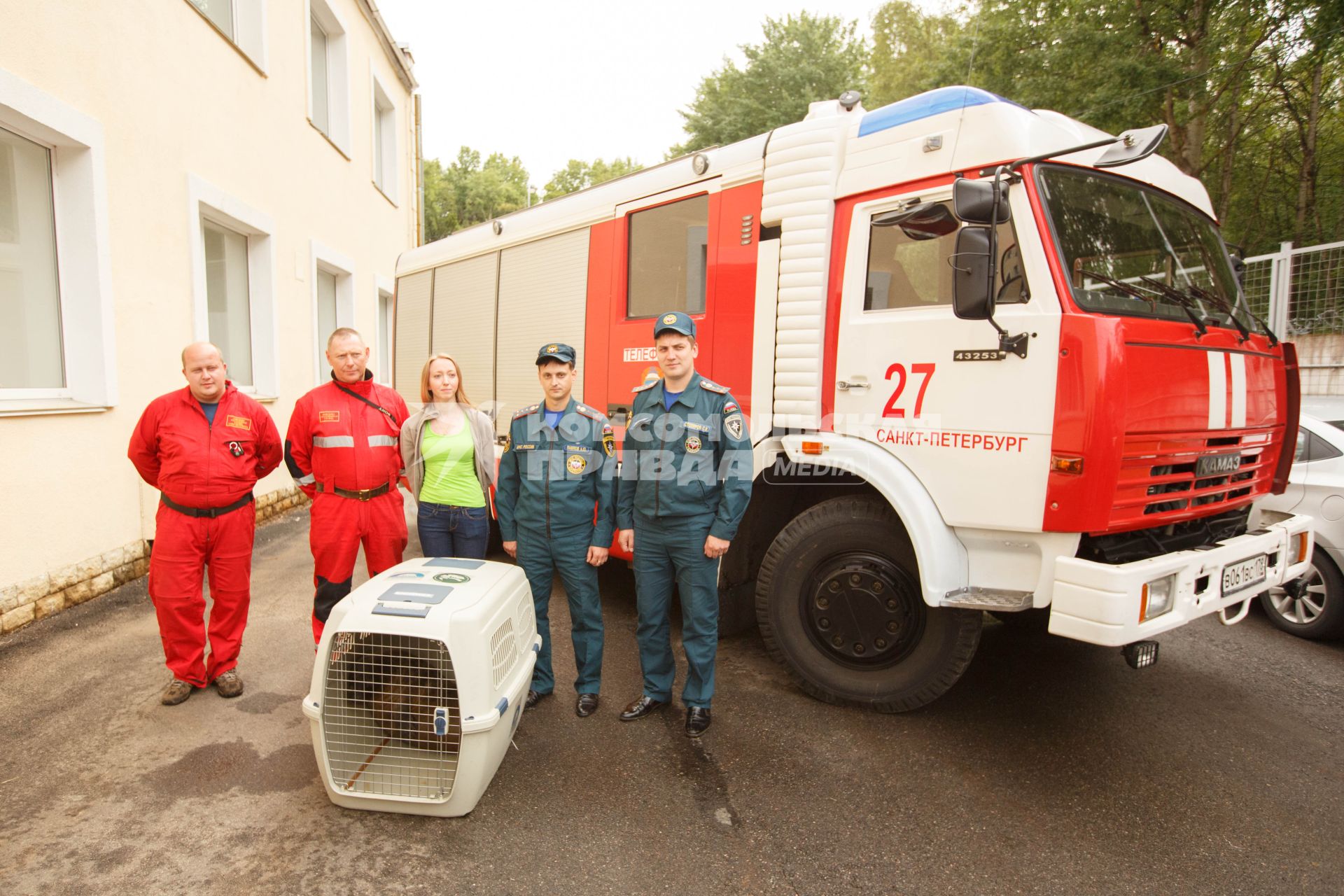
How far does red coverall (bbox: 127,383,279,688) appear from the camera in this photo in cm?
358

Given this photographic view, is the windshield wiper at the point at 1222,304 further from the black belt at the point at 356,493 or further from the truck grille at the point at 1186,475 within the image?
the black belt at the point at 356,493

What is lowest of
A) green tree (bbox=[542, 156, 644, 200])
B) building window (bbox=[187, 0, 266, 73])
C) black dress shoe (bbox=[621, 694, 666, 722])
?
black dress shoe (bbox=[621, 694, 666, 722])

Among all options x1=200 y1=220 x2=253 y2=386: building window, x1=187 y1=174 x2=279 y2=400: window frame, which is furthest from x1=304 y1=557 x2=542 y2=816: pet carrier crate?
x1=187 y1=174 x2=279 y2=400: window frame

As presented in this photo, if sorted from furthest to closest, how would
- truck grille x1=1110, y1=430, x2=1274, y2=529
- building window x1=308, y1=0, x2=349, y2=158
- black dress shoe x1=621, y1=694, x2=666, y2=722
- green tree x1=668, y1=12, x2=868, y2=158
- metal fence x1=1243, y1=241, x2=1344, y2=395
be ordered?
green tree x1=668, y1=12, x2=868, y2=158 → building window x1=308, y1=0, x2=349, y2=158 → metal fence x1=1243, y1=241, x2=1344, y2=395 → black dress shoe x1=621, y1=694, x2=666, y2=722 → truck grille x1=1110, y1=430, x2=1274, y2=529

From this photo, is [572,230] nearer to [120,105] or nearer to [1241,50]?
[120,105]

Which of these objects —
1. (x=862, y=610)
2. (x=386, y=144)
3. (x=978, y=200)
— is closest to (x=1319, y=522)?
(x=862, y=610)

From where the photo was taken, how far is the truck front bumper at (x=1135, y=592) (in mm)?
2754

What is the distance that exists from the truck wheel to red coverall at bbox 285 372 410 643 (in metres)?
1.96

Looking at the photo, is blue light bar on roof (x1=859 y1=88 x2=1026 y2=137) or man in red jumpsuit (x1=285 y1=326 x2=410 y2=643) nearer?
blue light bar on roof (x1=859 y1=88 x2=1026 y2=137)

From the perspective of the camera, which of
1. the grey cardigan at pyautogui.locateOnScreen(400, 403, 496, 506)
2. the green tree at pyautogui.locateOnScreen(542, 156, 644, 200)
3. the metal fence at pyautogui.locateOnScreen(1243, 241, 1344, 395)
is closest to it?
the grey cardigan at pyautogui.locateOnScreen(400, 403, 496, 506)

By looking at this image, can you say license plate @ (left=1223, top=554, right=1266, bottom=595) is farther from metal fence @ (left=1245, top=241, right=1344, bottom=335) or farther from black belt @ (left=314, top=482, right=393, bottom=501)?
metal fence @ (left=1245, top=241, right=1344, bottom=335)

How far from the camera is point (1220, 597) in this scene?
10.4 feet

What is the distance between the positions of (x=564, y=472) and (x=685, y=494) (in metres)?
0.57

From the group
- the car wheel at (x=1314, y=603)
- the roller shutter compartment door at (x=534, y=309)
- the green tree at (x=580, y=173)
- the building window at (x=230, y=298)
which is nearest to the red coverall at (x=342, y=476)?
the roller shutter compartment door at (x=534, y=309)
